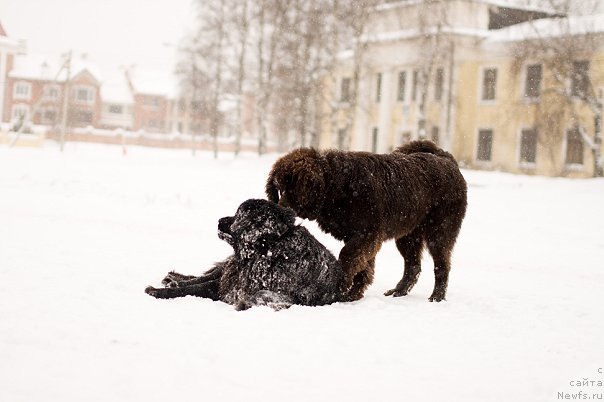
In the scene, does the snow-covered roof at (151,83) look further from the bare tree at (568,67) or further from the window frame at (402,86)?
the bare tree at (568,67)

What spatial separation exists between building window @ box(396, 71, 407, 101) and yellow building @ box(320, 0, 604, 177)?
9 centimetres

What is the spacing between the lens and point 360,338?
14.0ft

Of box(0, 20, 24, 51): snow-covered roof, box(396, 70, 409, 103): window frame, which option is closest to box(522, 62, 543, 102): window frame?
box(396, 70, 409, 103): window frame

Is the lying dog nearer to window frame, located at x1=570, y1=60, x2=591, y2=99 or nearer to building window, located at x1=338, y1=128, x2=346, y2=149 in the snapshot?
window frame, located at x1=570, y1=60, x2=591, y2=99

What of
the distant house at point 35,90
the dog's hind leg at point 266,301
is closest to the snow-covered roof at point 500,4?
the dog's hind leg at point 266,301

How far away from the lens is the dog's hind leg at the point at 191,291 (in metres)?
4.98

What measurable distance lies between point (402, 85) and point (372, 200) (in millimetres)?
35114

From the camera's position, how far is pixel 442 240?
5.95 metres

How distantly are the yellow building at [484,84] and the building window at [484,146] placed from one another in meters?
0.06

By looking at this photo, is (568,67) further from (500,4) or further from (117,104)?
(117,104)

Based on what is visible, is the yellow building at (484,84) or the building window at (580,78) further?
the yellow building at (484,84)

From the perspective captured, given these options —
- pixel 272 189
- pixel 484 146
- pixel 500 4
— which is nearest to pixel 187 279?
pixel 272 189

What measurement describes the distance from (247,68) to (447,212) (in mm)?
31474

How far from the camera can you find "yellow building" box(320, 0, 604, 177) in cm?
2920
